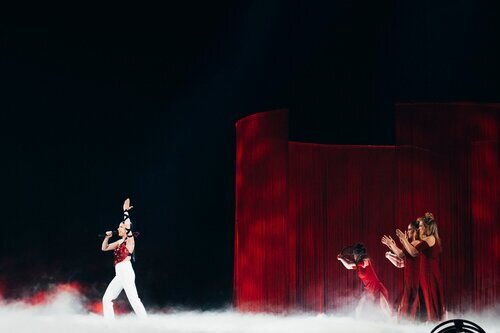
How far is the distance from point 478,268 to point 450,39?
2.93 metres

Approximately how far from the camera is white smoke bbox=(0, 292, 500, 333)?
7699 mm

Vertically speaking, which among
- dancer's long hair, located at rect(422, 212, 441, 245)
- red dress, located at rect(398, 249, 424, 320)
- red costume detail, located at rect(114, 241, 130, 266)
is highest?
dancer's long hair, located at rect(422, 212, 441, 245)

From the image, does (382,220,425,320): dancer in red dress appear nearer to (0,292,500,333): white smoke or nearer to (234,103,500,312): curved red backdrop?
(0,292,500,333): white smoke

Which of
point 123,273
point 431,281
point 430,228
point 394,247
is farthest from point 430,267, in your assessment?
point 123,273

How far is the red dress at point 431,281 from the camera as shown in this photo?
320 inches

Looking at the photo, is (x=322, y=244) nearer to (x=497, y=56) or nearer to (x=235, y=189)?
(x=235, y=189)

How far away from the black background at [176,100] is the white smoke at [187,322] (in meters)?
0.26

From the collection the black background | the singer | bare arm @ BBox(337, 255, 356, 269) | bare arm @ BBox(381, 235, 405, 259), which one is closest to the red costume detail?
the singer

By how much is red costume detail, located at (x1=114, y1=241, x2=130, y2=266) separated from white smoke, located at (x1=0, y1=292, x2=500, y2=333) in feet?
2.15

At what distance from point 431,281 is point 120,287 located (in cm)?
332

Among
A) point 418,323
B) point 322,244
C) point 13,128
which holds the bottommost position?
point 418,323

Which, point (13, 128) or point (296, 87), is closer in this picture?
point (13, 128)

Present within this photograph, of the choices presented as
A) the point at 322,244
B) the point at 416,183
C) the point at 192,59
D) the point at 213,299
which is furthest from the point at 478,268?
the point at 192,59

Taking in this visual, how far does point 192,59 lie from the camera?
30.3 ft
